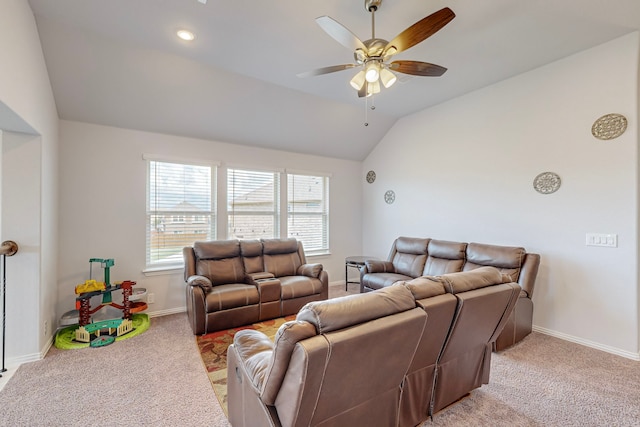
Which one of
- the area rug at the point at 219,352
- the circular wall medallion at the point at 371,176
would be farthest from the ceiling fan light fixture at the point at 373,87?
the circular wall medallion at the point at 371,176

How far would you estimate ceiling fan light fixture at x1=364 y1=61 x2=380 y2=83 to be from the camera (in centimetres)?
217

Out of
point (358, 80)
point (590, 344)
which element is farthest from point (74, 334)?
point (590, 344)

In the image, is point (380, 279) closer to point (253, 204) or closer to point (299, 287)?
point (299, 287)

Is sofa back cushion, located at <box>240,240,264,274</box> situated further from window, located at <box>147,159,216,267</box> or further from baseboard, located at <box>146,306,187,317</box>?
baseboard, located at <box>146,306,187,317</box>

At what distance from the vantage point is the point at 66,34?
2.61 m

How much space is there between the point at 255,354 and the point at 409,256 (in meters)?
3.30

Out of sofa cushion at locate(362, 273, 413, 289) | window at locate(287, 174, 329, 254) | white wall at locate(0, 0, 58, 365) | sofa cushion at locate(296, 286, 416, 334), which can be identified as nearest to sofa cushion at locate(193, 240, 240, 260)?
window at locate(287, 174, 329, 254)

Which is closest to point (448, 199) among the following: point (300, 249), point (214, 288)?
point (300, 249)

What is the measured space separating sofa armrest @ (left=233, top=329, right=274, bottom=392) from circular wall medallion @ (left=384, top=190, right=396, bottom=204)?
3.99 meters

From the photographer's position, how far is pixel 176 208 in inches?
161

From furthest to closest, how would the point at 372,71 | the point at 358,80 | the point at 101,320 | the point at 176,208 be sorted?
the point at 176,208 → the point at 101,320 → the point at 358,80 → the point at 372,71

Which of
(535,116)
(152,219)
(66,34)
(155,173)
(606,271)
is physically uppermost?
(66,34)

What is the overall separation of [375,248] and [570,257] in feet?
9.80

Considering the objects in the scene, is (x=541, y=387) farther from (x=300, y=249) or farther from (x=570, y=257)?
(x=300, y=249)
